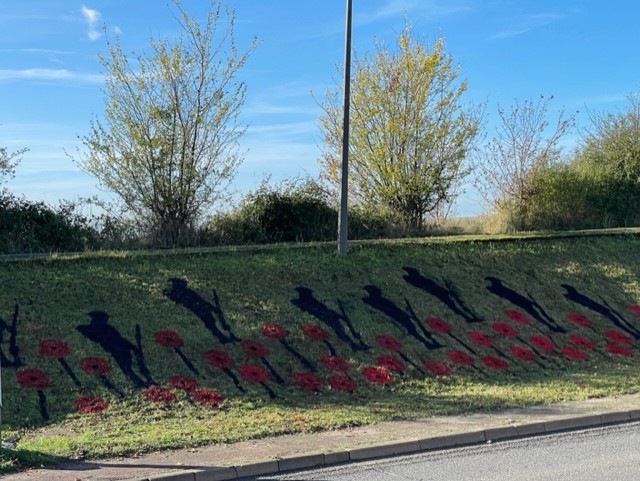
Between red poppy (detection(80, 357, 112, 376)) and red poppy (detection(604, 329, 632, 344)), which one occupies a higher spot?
red poppy (detection(604, 329, 632, 344))

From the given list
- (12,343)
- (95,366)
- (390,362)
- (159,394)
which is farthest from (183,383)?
(390,362)

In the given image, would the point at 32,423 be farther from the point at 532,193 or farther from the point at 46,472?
the point at 532,193

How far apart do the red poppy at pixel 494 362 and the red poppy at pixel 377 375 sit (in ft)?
6.02

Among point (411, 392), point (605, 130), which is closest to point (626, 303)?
point (411, 392)

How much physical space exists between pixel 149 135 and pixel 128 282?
628 centimetres

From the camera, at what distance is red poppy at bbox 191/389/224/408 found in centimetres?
905

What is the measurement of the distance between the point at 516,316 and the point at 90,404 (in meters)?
7.85

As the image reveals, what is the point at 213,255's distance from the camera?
13961 mm

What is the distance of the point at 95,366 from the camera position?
31.6ft

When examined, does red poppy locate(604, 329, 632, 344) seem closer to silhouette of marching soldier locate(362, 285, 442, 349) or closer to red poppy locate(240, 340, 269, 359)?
silhouette of marching soldier locate(362, 285, 442, 349)

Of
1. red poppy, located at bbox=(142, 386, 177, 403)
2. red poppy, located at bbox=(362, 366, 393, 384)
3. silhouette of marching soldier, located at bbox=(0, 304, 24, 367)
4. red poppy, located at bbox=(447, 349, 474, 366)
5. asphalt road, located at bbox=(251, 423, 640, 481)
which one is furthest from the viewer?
red poppy, located at bbox=(447, 349, 474, 366)

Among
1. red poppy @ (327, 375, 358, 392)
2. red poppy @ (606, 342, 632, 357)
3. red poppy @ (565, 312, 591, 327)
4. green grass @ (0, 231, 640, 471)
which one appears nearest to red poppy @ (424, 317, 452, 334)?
green grass @ (0, 231, 640, 471)

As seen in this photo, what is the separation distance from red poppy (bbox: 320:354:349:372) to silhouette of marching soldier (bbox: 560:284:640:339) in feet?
19.7

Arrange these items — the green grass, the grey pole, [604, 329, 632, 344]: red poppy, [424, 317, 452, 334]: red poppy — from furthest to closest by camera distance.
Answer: the grey pole → [604, 329, 632, 344]: red poppy → [424, 317, 452, 334]: red poppy → the green grass
